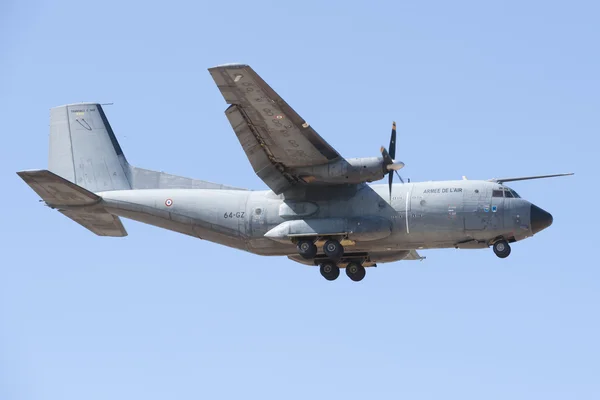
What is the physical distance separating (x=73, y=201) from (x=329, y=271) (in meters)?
9.16

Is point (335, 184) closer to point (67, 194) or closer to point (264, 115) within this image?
point (264, 115)

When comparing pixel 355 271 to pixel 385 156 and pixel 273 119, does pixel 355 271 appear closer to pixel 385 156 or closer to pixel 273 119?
pixel 385 156

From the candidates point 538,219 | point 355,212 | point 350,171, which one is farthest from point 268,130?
point 538,219

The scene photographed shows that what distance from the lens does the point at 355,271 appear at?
37.5 meters

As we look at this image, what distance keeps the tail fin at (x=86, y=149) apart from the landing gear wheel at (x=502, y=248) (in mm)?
13206

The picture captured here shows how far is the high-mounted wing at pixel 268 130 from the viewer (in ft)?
106

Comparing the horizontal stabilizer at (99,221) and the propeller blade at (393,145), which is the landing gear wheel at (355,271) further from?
the horizontal stabilizer at (99,221)

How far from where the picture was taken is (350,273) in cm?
3756

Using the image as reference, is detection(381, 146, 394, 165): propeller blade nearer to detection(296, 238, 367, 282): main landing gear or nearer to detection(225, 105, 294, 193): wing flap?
detection(296, 238, 367, 282): main landing gear

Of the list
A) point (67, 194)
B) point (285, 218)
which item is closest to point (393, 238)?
point (285, 218)

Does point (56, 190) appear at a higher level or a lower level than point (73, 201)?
higher

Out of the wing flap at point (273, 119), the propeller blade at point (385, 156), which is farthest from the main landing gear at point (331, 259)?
the propeller blade at point (385, 156)

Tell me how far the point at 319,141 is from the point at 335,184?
2040mm

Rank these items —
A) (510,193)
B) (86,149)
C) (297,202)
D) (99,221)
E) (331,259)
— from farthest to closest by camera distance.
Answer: (86,149) < (99,221) < (297,202) < (331,259) < (510,193)
